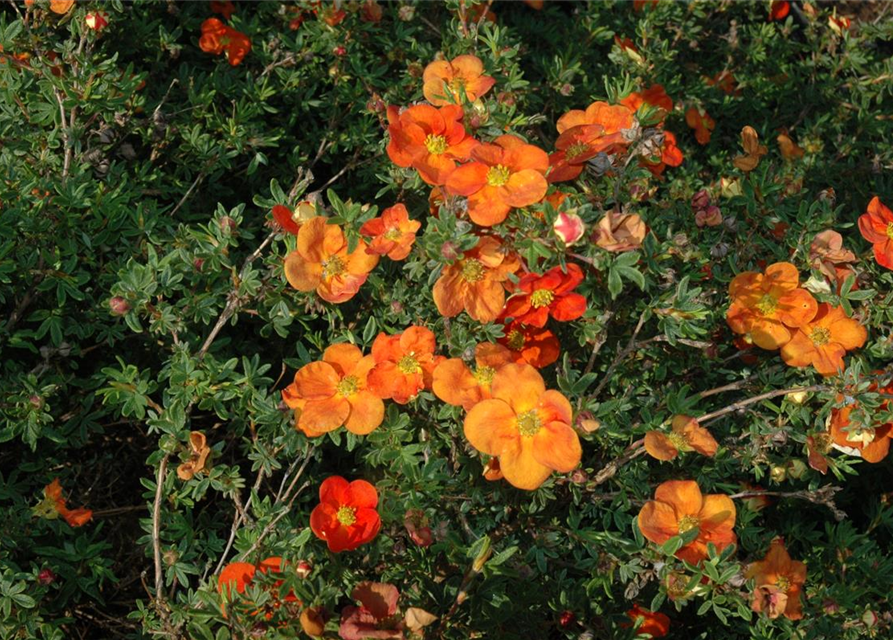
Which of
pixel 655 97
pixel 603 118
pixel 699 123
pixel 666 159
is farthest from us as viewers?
pixel 699 123

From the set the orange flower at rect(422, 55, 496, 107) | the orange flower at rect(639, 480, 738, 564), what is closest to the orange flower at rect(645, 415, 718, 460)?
the orange flower at rect(639, 480, 738, 564)

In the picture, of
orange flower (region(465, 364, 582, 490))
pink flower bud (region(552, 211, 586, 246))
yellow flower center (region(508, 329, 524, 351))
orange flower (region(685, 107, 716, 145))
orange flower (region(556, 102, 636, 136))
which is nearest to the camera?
pink flower bud (region(552, 211, 586, 246))

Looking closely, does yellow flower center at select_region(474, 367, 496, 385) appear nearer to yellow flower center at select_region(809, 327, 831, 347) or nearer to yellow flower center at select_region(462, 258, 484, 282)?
yellow flower center at select_region(462, 258, 484, 282)

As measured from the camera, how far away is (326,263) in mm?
2400

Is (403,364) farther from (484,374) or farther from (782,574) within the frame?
(782,574)

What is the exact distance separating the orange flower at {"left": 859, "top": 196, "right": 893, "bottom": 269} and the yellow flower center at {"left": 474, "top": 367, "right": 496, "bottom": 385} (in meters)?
1.13

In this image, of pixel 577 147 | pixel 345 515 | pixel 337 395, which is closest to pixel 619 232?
pixel 577 147

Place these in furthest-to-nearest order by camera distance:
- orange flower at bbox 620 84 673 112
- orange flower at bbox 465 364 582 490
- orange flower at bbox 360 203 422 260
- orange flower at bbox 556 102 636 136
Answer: orange flower at bbox 620 84 673 112 < orange flower at bbox 556 102 636 136 < orange flower at bbox 360 203 422 260 < orange flower at bbox 465 364 582 490

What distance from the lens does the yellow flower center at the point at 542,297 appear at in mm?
2211

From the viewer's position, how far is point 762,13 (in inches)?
192

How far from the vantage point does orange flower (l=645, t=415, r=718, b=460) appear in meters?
2.31

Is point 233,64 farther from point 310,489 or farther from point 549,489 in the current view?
point 549,489

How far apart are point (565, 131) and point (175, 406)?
1330mm

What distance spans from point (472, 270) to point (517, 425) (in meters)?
0.40
